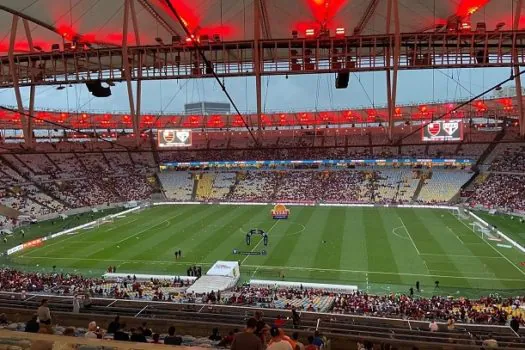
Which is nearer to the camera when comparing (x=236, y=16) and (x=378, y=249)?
(x=236, y=16)

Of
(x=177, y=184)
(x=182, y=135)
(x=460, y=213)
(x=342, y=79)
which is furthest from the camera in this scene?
(x=177, y=184)

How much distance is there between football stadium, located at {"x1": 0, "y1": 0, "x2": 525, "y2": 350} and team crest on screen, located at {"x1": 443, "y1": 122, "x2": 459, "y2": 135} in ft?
0.60

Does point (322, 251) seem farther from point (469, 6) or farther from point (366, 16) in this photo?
point (469, 6)

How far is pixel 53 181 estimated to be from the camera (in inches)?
2233

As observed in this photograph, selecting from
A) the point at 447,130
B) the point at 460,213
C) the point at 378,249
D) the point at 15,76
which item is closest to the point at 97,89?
the point at 15,76

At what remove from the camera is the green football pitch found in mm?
25047

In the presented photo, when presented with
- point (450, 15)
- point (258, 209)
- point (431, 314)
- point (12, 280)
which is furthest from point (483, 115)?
point (12, 280)

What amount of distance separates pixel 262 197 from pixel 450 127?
29836 millimetres

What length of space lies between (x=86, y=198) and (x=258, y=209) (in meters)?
21.9

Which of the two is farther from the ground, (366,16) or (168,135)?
(366,16)

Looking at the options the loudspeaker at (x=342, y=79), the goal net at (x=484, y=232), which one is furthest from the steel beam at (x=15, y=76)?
the goal net at (x=484, y=232)

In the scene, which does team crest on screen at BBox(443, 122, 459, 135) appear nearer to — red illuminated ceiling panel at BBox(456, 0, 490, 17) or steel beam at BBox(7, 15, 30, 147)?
red illuminated ceiling panel at BBox(456, 0, 490, 17)

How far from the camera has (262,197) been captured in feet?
196

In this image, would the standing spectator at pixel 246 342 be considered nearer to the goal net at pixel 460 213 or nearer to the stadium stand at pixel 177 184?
the goal net at pixel 460 213
